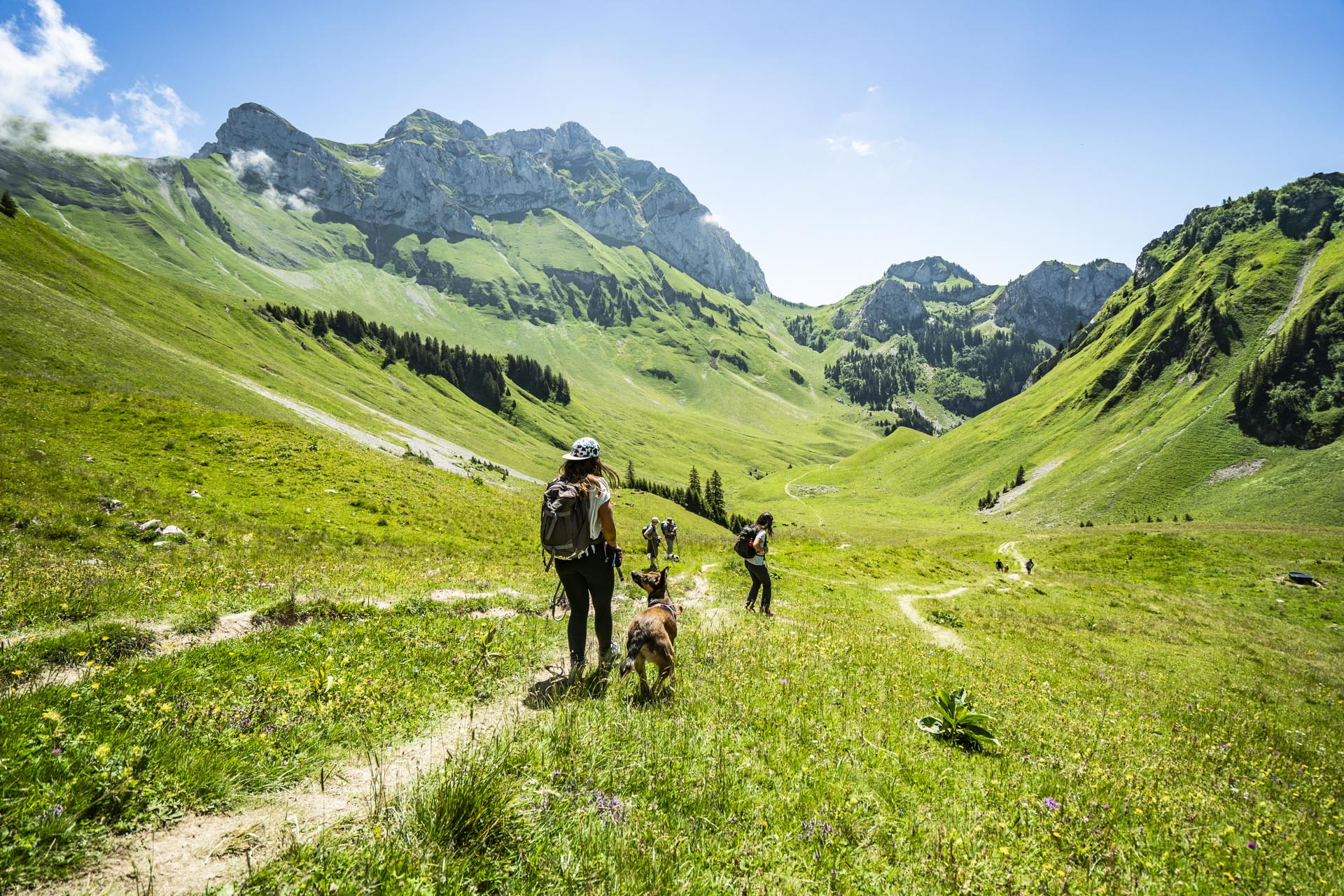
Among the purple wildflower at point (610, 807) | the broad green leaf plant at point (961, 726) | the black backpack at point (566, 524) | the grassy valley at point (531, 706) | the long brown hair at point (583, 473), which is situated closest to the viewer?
the grassy valley at point (531, 706)

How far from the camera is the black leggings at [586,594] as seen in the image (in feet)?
30.4

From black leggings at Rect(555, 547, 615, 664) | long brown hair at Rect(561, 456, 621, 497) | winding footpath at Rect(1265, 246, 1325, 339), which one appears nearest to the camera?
long brown hair at Rect(561, 456, 621, 497)

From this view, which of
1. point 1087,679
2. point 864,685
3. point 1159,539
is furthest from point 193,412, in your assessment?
point 1159,539

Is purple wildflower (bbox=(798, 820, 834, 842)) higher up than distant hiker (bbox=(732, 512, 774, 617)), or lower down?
higher up

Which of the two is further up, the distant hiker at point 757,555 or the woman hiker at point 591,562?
the woman hiker at point 591,562

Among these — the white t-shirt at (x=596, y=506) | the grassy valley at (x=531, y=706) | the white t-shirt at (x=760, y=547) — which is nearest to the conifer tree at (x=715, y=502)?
the grassy valley at (x=531, y=706)

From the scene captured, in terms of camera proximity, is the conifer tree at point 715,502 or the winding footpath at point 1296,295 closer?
the conifer tree at point 715,502

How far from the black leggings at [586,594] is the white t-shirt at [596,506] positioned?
0.34 metres

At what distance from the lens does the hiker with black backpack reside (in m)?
8.86

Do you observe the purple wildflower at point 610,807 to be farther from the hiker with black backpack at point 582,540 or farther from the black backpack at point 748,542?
the black backpack at point 748,542

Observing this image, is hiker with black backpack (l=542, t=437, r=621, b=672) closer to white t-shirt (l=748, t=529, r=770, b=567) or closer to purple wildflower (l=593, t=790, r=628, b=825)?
purple wildflower (l=593, t=790, r=628, b=825)

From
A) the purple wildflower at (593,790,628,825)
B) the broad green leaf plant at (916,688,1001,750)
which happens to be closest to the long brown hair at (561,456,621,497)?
the purple wildflower at (593,790,628,825)

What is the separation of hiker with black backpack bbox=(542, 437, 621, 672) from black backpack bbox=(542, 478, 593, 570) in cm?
1

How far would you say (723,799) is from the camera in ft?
18.7
